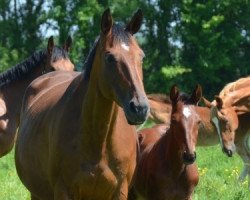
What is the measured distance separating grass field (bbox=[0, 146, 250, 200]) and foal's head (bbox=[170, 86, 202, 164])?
1500 mm

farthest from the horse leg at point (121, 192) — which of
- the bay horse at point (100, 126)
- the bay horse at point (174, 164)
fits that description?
the bay horse at point (174, 164)

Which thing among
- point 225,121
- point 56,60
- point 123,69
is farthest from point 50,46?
point 123,69

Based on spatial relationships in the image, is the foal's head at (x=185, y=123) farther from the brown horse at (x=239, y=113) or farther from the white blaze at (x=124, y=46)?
the brown horse at (x=239, y=113)

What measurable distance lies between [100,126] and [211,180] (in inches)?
168

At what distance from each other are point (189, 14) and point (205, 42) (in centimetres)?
133

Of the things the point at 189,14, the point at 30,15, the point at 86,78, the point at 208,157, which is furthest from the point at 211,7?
the point at 86,78

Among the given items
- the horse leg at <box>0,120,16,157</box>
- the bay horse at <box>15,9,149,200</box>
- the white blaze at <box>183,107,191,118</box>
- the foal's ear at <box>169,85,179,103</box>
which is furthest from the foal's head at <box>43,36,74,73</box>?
the bay horse at <box>15,9,149,200</box>

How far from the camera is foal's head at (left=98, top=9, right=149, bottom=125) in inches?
149

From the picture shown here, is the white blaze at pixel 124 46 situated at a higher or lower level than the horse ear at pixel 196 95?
higher

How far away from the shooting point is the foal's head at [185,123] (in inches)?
214

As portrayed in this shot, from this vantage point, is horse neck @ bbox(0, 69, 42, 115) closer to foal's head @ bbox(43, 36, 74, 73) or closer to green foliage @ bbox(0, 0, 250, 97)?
foal's head @ bbox(43, 36, 74, 73)

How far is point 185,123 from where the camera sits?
5613 millimetres

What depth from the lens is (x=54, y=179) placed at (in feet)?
14.6

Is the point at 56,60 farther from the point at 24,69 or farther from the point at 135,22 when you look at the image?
the point at 135,22
